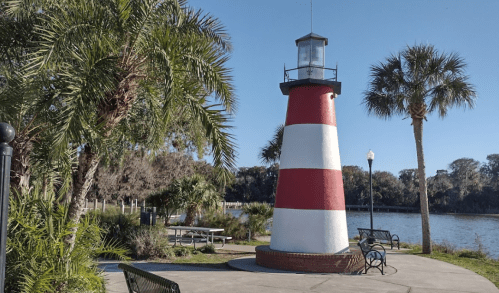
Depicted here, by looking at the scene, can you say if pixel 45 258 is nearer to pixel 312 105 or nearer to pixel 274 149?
pixel 312 105

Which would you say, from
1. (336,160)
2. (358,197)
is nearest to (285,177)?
(336,160)

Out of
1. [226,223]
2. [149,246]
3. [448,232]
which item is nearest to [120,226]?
[149,246]

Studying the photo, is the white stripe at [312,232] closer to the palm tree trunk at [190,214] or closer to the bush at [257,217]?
the bush at [257,217]

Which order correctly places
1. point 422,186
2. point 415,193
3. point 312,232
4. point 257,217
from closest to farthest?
point 312,232, point 422,186, point 257,217, point 415,193

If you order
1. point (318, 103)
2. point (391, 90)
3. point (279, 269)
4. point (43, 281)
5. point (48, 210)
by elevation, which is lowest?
point (279, 269)

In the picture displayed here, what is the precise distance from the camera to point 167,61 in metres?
7.20

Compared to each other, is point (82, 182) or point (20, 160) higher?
point (20, 160)

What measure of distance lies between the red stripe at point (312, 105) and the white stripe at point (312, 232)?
8.14ft

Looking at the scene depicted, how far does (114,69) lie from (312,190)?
618cm

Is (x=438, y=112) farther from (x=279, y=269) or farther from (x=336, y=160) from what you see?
(x=279, y=269)

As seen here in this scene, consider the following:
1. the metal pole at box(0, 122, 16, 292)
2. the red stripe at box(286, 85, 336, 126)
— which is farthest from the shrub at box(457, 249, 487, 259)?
the metal pole at box(0, 122, 16, 292)

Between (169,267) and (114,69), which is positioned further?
(169,267)

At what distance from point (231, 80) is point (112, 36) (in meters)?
2.39

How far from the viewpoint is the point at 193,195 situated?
1889 centimetres
